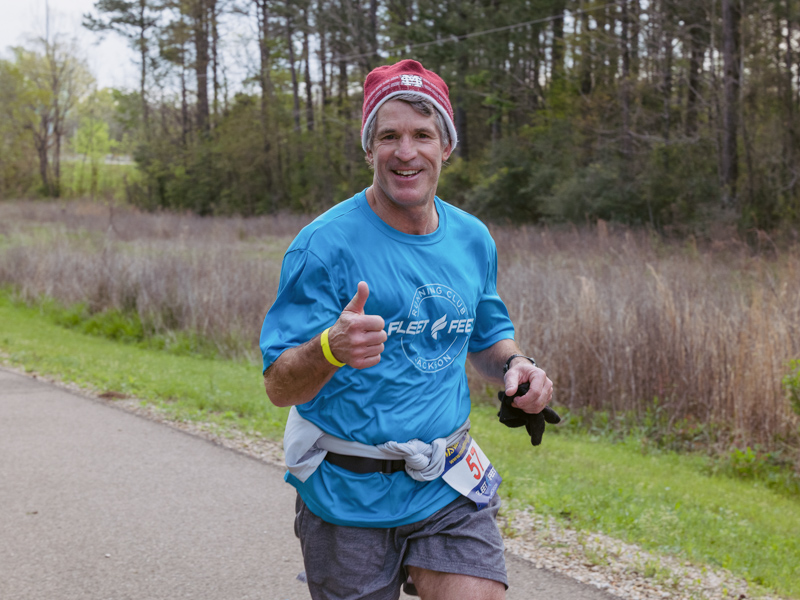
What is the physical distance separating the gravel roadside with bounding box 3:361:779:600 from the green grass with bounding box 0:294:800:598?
0.16 meters

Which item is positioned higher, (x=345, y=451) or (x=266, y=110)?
(x=266, y=110)

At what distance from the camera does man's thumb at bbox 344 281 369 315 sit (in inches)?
77.1

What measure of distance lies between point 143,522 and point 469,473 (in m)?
2.95

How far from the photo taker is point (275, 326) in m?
2.20

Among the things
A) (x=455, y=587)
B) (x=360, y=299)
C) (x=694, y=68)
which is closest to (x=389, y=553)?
(x=455, y=587)

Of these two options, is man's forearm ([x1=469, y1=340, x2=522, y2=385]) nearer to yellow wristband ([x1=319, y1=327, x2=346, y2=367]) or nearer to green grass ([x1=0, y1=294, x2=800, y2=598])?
yellow wristband ([x1=319, y1=327, x2=346, y2=367])

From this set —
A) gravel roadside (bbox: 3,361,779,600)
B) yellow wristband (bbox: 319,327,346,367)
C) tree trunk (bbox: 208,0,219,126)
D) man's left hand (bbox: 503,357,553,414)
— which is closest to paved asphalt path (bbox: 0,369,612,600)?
gravel roadside (bbox: 3,361,779,600)

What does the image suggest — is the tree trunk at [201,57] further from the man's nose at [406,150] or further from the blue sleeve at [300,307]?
the blue sleeve at [300,307]

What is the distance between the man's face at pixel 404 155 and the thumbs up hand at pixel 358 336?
481 mm

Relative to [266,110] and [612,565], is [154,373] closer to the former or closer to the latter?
[612,565]

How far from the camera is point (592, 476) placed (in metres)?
6.02

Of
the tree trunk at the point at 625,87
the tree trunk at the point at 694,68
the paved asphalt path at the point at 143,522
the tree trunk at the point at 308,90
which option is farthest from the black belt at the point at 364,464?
the tree trunk at the point at 308,90

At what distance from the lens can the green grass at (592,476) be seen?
4.54 meters

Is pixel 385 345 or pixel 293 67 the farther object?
pixel 293 67
